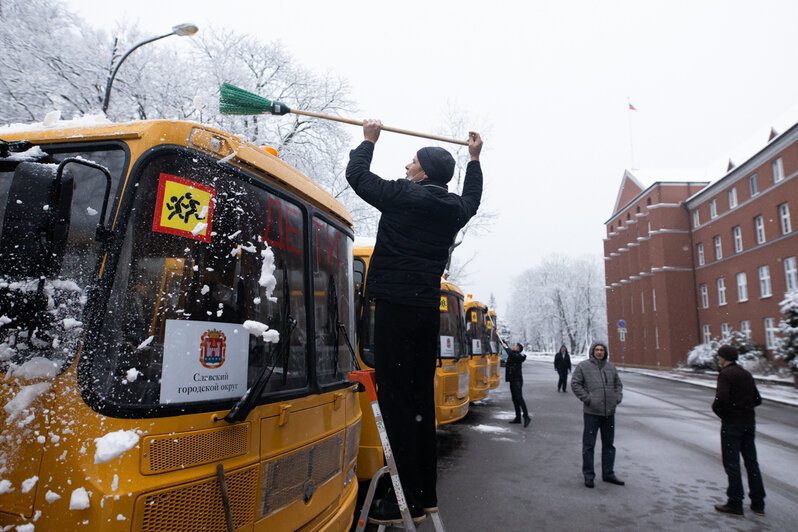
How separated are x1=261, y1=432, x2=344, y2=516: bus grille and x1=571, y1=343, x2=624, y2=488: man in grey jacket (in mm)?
4903

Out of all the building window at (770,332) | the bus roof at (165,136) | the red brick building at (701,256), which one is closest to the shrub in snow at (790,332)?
the red brick building at (701,256)

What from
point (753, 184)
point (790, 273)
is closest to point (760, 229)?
point (753, 184)

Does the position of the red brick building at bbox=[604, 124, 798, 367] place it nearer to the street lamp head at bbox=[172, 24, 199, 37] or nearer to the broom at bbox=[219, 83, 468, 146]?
the street lamp head at bbox=[172, 24, 199, 37]

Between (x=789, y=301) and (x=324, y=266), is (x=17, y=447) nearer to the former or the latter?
(x=324, y=266)

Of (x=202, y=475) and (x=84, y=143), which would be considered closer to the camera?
(x=202, y=475)

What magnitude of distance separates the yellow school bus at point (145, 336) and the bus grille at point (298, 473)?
0.01 metres

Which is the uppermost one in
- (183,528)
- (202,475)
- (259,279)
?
(259,279)

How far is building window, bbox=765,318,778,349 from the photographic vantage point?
30.3 meters

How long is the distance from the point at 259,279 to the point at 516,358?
10.8 metres

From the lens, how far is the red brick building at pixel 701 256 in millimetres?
30500

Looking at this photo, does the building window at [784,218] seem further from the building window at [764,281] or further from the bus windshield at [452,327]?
the bus windshield at [452,327]

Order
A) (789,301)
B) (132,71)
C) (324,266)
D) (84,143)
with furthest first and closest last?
(789,301), (132,71), (324,266), (84,143)

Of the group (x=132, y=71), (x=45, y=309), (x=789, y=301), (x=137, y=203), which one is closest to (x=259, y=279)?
(x=137, y=203)

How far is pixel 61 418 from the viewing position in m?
1.80
